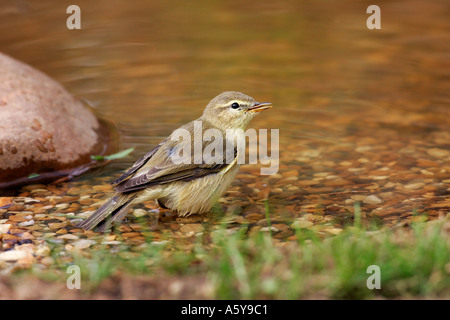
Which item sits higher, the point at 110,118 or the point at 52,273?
the point at 110,118

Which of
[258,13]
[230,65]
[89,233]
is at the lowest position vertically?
[89,233]

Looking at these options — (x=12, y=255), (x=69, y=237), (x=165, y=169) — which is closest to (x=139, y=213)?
(x=165, y=169)

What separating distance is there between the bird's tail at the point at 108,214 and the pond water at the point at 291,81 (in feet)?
3.98

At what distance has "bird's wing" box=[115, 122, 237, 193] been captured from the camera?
19.1 ft

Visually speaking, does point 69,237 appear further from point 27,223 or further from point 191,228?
point 191,228

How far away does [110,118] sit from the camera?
9266mm

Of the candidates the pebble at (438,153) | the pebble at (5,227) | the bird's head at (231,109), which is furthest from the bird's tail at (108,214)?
the pebble at (438,153)

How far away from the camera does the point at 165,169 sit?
589cm

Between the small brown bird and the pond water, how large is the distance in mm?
583

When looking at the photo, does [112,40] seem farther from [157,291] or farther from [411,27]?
[157,291]

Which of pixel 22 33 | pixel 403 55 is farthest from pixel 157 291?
pixel 22 33

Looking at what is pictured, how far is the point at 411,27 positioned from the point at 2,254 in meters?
9.33

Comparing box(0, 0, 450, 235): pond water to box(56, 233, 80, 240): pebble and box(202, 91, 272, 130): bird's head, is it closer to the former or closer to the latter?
box(202, 91, 272, 130): bird's head

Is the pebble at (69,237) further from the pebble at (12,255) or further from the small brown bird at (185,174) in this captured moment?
the pebble at (12,255)
